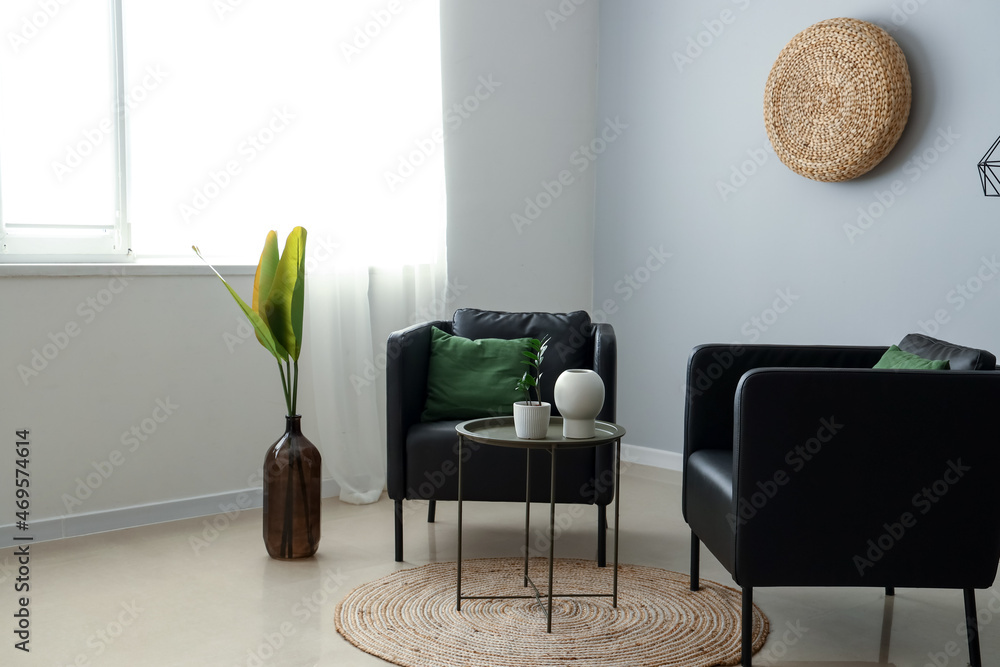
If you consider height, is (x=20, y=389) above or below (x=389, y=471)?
above

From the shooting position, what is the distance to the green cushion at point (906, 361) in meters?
2.16

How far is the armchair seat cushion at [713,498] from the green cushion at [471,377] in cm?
64

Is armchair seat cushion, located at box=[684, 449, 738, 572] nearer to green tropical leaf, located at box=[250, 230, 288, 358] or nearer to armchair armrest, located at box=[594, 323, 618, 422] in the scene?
armchair armrest, located at box=[594, 323, 618, 422]

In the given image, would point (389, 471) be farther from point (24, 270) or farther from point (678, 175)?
point (678, 175)

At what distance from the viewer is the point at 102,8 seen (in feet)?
10.1

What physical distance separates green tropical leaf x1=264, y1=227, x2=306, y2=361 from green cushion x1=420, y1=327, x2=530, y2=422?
1.58 ft

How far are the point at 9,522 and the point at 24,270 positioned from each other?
81 centimetres

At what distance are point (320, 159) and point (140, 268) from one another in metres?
0.81

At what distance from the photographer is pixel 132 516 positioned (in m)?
3.14

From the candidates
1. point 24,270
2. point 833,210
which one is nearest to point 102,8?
point 24,270

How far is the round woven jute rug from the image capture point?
2.13 metres

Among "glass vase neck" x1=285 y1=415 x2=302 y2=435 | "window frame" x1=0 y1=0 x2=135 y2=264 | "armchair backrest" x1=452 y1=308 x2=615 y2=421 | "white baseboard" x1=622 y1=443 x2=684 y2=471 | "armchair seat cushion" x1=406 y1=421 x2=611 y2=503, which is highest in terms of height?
"window frame" x1=0 y1=0 x2=135 y2=264

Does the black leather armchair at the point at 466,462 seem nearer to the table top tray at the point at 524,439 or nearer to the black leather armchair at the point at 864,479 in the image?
the table top tray at the point at 524,439

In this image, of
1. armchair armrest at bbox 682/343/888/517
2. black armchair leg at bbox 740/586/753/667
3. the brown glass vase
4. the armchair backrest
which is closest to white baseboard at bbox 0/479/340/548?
the brown glass vase
